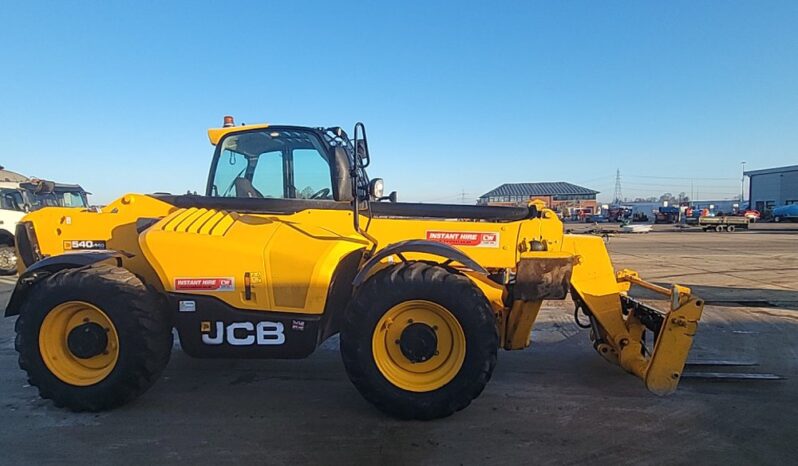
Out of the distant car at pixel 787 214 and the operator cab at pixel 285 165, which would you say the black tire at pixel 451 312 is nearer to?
the operator cab at pixel 285 165

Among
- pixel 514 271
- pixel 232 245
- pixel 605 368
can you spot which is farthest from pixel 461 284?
pixel 605 368

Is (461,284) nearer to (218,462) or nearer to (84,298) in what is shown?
(218,462)

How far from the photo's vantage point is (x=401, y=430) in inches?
134

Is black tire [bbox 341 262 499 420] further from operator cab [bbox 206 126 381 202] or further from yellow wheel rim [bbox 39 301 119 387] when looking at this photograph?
yellow wheel rim [bbox 39 301 119 387]

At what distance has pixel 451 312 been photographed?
352 cm

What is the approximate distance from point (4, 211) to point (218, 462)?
1319cm

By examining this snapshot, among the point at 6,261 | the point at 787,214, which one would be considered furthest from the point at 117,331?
the point at 787,214

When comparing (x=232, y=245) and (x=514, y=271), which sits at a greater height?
(x=232, y=245)

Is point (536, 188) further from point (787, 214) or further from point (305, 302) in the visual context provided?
point (305, 302)

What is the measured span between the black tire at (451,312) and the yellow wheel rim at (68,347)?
6.10 feet

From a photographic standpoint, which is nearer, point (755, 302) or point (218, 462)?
point (218, 462)

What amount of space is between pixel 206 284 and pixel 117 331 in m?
0.71

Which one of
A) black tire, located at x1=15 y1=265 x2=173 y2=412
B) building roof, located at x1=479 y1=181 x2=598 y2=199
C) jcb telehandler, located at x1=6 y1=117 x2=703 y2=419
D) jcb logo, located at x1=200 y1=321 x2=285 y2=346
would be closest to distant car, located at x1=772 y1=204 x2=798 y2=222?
building roof, located at x1=479 y1=181 x2=598 y2=199

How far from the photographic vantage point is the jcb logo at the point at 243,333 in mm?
3701
